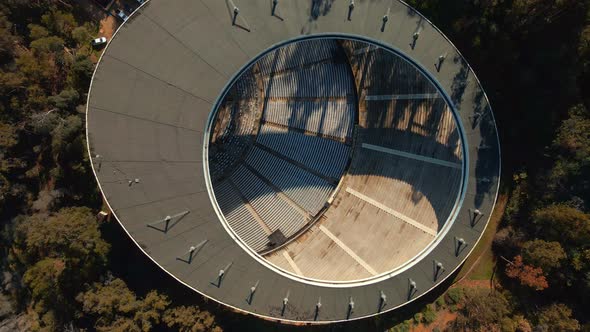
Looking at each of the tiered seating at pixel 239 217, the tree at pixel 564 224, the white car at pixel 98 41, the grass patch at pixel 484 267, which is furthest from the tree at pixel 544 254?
the white car at pixel 98 41

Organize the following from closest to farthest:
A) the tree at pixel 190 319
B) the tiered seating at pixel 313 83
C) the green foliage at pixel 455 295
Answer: the tree at pixel 190 319, the tiered seating at pixel 313 83, the green foliage at pixel 455 295

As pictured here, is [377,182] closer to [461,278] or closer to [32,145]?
[461,278]

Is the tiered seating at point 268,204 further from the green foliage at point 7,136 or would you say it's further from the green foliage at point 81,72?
the green foliage at point 7,136

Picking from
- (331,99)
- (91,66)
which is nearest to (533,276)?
(331,99)

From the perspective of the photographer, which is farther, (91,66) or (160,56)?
(91,66)

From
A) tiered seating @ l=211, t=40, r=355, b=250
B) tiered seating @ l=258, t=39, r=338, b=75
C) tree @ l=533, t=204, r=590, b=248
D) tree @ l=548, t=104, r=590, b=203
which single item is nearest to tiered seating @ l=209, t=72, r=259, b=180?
tiered seating @ l=211, t=40, r=355, b=250

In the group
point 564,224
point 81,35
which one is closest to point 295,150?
point 81,35
